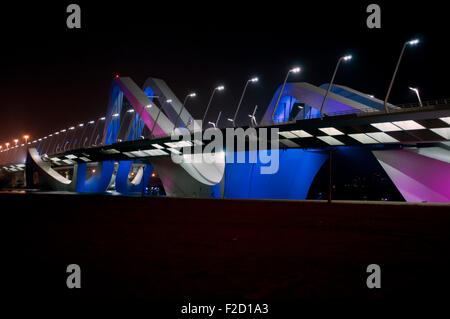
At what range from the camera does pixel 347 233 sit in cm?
813

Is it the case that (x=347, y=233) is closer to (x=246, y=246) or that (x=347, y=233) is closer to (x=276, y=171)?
(x=246, y=246)

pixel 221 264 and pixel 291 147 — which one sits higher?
pixel 291 147

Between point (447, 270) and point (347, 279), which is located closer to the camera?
point (347, 279)

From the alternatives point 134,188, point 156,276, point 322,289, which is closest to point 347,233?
point 322,289

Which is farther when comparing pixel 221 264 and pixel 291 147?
pixel 291 147

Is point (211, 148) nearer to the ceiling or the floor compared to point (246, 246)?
nearer to the ceiling

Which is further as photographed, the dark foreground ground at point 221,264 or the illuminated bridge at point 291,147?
the illuminated bridge at point 291,147

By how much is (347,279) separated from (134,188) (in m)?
83.7

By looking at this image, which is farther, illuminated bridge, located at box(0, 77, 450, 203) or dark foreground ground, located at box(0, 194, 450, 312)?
illuminated bridge, located at box(0, 77, 450, 203)

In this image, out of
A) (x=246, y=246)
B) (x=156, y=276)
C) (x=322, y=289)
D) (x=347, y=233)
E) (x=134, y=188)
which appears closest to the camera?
(x=322, y=289)

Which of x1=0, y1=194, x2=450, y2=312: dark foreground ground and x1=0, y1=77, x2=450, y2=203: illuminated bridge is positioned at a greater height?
x1=0, y1=77, x2=450, y2=203: illuminated bridge

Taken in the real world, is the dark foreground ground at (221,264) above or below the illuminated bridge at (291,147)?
below
